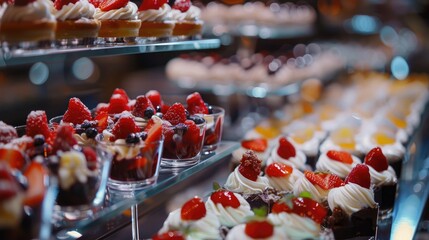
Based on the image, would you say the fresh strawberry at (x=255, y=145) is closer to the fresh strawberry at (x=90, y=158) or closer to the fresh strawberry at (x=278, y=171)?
the fresh strawberry at (x=278, y=171)

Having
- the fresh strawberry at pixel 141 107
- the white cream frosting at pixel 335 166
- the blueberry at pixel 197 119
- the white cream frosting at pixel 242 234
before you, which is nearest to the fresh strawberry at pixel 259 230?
the white cream frosting at pixel 242 234

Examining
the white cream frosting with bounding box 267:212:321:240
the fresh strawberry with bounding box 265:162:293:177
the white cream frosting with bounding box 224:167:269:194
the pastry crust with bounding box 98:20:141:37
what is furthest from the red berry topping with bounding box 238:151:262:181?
the pastry crust with bounding box 98:20:141:37

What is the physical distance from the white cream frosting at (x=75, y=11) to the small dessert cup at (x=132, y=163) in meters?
0.44

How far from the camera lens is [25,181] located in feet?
4.66

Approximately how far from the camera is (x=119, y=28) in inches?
84.0

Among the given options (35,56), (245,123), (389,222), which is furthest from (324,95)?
(35,56)

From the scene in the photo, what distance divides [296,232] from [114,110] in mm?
972

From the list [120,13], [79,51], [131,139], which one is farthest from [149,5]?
[131,139]

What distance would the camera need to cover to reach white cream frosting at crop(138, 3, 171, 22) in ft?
7.68

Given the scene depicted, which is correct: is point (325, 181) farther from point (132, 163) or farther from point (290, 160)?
point (132, 163)

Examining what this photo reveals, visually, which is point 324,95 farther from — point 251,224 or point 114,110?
point 251,224

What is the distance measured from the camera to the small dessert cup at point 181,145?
2137 millimetres

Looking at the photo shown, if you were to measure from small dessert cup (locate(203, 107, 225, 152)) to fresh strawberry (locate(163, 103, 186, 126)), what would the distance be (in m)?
0.28

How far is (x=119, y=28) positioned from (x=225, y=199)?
2.63 feet
